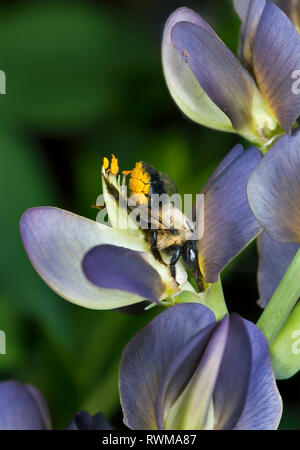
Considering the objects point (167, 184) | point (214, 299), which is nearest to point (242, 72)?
point (167, 184)

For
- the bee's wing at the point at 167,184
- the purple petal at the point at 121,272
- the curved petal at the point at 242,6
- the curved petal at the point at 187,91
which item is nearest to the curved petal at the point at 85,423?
the purple petal at the point at 121,272

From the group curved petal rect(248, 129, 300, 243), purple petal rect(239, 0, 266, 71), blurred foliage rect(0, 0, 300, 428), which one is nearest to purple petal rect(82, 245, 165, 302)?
curved petal rect(248, 129, 300, 243)

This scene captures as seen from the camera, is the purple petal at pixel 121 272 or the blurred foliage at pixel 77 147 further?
the blurred foliage at pixel 77 147

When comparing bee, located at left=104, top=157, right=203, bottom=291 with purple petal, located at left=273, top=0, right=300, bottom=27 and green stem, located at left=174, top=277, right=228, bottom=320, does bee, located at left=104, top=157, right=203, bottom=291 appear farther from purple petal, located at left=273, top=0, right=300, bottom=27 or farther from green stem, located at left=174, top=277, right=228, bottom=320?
purple petal, located at left=273, top=0, right=300, bottom=27

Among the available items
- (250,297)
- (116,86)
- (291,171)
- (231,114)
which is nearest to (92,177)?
(116,86)

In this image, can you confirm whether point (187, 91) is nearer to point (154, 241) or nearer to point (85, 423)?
point (154, 241)

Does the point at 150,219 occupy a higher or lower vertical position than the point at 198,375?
higher

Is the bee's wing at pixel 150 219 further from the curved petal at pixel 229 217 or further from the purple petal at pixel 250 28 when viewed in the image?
the purple petal at pixel 250 28
